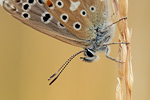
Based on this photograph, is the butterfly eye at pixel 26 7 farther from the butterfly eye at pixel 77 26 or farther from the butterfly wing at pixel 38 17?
the butterfly eye at pixel 77 26

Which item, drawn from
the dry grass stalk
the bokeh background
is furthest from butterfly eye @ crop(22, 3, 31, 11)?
the bokeh background

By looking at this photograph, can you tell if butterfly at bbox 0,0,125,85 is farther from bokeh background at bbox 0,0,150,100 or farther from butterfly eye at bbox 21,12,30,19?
bokeh background at bbox 0,0,150,100

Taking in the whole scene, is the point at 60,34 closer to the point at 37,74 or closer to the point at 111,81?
the point at 111,81

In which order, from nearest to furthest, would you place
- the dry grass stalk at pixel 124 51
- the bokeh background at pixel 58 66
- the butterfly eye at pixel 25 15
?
1. the dry grass stalk at pixel 124 51
2. the butterfly eye at pixel 25 15
3. the bokeh background at pixel 58 66

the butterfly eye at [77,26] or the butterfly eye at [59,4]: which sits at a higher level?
the butterfly eye at [59,4]

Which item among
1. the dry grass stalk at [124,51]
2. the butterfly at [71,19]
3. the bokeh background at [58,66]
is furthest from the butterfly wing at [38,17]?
the bokeh background at [58,66]

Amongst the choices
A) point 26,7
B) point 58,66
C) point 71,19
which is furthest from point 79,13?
point 58,66

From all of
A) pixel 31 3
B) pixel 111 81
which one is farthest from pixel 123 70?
pixel 111 81
